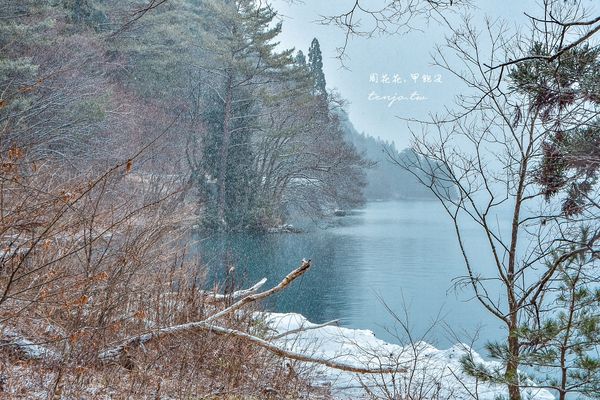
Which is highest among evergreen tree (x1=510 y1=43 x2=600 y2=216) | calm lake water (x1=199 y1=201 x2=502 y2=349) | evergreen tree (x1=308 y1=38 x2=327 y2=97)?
evergreen tree (x1=308 y1=38 x2=327 y2=97)

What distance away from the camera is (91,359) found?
332 cm

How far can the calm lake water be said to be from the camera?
12750 mm

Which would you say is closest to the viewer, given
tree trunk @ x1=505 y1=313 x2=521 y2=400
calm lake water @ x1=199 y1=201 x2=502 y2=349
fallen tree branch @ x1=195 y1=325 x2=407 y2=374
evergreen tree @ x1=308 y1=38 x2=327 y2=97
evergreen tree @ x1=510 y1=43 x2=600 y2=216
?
tree trunk @ x1=505 y1=313 x2=521 y2=400

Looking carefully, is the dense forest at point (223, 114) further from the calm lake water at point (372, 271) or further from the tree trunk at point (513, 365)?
Answer: the tree trunk at point (513, 365)

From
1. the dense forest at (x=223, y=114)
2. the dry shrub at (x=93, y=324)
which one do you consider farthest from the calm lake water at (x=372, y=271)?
the dry shrub at (x=93, y=324)

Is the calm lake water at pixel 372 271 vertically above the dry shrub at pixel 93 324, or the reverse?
the dry shrub at pixel 93 324

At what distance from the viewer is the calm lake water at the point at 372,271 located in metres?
12.8

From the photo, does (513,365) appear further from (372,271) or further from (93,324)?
(372,271)

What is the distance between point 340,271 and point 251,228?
8.22m

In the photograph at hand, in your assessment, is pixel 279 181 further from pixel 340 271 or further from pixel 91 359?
pixel 91 359

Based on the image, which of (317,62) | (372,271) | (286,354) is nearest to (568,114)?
(286,354)

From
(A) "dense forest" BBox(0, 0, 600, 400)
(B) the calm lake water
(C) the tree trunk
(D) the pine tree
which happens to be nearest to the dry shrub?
(A) "dense forest" BBox(0, 0, 600, 400)

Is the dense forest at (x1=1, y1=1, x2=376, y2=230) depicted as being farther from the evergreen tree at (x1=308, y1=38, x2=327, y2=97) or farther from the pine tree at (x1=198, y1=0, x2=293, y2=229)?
the evergreen tree at (x1=308, y1=38, x2=327, y2=97)

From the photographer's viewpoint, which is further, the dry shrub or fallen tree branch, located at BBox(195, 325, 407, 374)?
fallen tree branch, located at BBox(195, 325, 407, 374)
